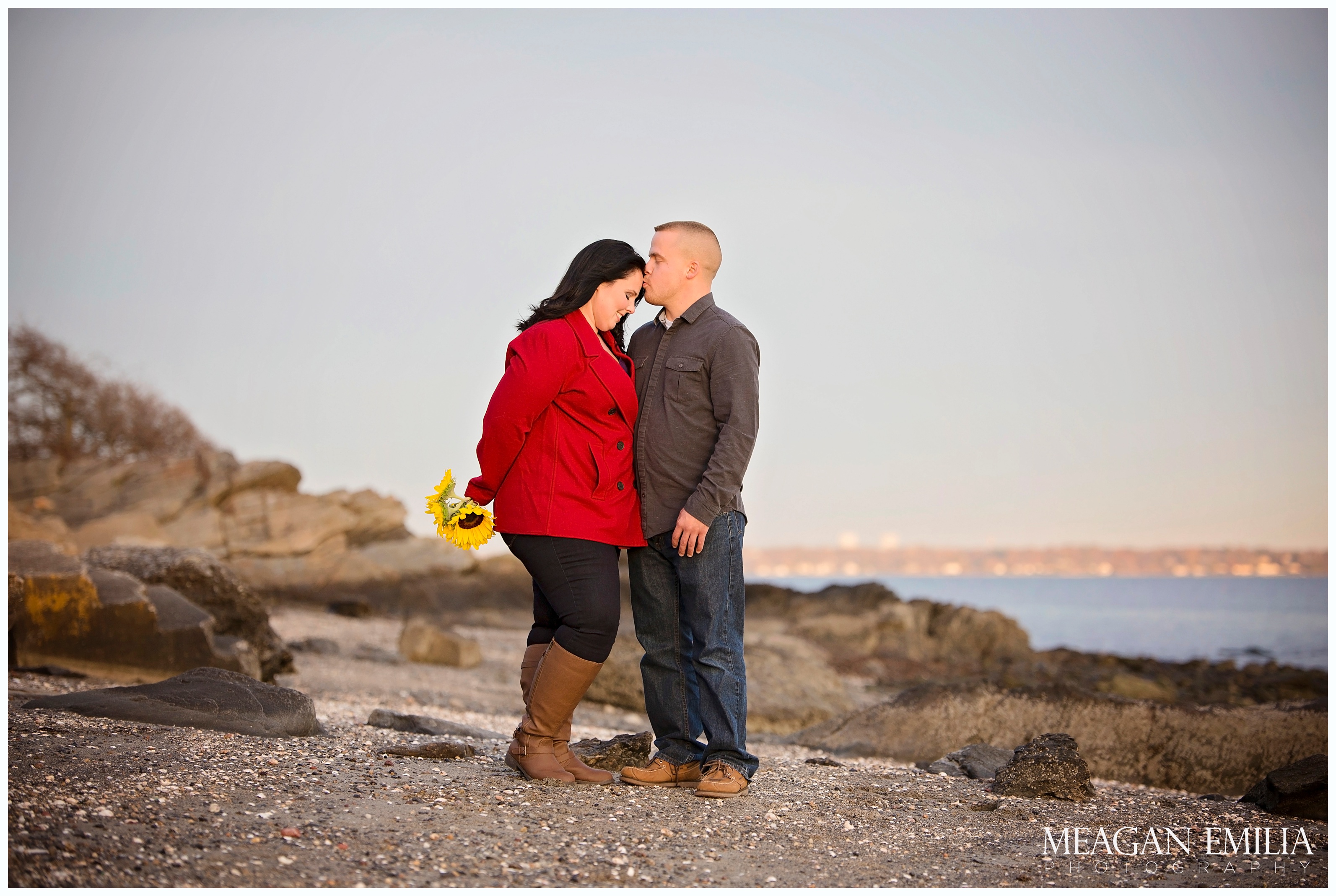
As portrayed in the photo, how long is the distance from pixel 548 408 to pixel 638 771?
1.75 m

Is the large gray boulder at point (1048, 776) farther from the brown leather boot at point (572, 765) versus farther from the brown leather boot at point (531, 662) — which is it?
the brown leather boot at point (531, 662)

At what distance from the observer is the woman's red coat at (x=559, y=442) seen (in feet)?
13.5

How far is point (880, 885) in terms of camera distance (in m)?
3.51

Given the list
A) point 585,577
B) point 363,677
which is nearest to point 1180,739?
point 585,577

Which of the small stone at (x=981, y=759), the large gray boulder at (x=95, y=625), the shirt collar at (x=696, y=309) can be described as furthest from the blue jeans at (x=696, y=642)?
the large gray boulder at (x=95, y=625)

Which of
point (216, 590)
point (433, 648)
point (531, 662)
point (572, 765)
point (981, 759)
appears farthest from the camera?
point (433, 648)

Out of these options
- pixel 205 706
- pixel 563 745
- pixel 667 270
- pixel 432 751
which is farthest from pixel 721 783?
pixel 205 706

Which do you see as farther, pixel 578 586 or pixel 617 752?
pixel 617 752

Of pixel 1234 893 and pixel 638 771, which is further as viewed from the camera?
pixel 638 771

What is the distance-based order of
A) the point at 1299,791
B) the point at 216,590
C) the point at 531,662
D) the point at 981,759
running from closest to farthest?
the point at 531,662 → the point at 1299,791 → the point at 981,759 → the point at 216,590

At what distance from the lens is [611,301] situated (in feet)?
14.4

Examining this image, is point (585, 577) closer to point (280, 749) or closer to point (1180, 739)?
point (280, 749)

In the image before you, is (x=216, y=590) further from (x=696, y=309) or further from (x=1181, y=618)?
(x=1181, y=618)

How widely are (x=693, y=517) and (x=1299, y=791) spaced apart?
344 cm
